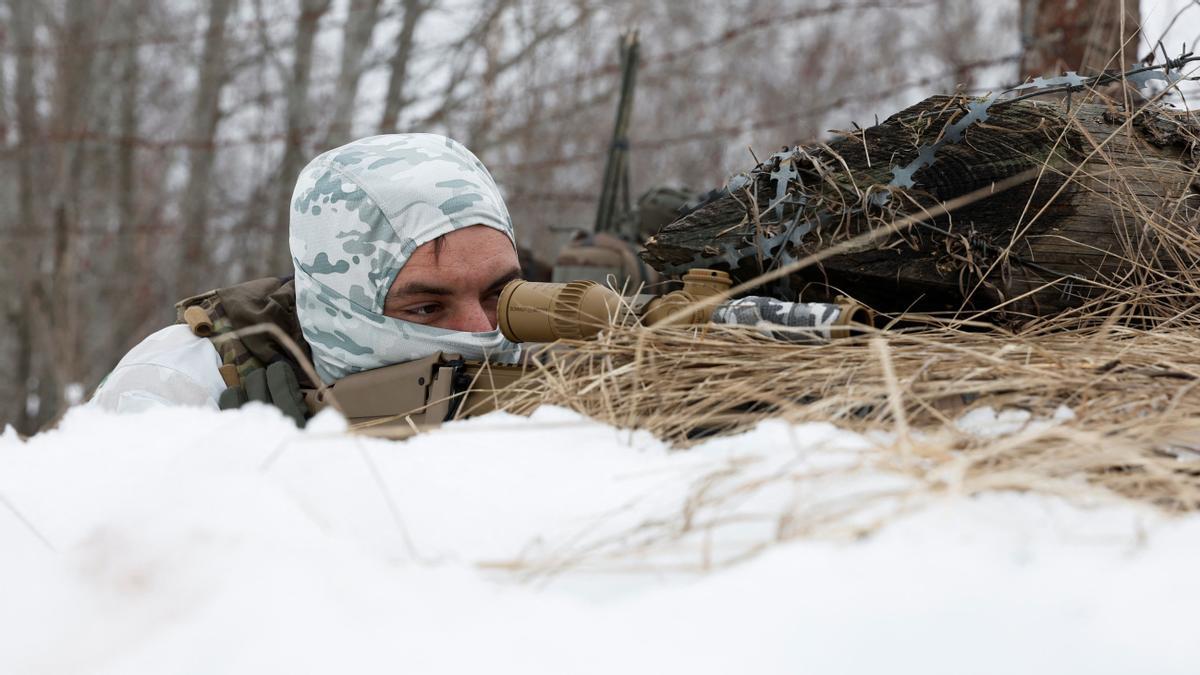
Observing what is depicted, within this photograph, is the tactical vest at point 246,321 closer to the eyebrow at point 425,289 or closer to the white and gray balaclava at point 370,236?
the white and gray balaclava at point 370,236

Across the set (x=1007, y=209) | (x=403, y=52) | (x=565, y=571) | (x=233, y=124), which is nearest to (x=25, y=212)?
(x=403, y=52)

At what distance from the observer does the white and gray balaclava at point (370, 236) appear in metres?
2.52

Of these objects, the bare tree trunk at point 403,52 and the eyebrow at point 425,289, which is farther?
the bare tree trunk at point 403,52

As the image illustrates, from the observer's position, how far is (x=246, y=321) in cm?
278

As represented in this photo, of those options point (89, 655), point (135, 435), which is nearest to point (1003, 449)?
point (89, 655)

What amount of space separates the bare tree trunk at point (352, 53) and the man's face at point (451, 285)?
6.00m

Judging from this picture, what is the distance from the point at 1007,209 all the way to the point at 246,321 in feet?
6.33

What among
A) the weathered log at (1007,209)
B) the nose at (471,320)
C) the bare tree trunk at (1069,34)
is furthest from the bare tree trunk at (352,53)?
the weathered log at (1007,209)

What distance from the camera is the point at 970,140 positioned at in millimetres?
1923

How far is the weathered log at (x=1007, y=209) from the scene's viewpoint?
188 centimetres

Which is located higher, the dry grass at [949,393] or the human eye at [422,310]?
the dry grass at [949,393]

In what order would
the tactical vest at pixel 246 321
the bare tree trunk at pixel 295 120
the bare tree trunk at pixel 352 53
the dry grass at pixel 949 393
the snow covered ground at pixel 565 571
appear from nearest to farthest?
1. the snow covered ground at pixel 565 571
2. the dry grass at pixel 949 393
3. the tactical vest at pixel 246 321
4. the bare tree trunk at pixel 295 120
5. the bare tree trunk at pixel 352 53

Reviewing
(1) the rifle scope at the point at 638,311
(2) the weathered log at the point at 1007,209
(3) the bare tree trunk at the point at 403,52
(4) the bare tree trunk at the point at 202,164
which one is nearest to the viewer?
(1) the rifle scope at the point at 638,311

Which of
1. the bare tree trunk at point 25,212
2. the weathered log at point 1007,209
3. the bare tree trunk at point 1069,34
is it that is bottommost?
the bare tree trunk at point 25,212
